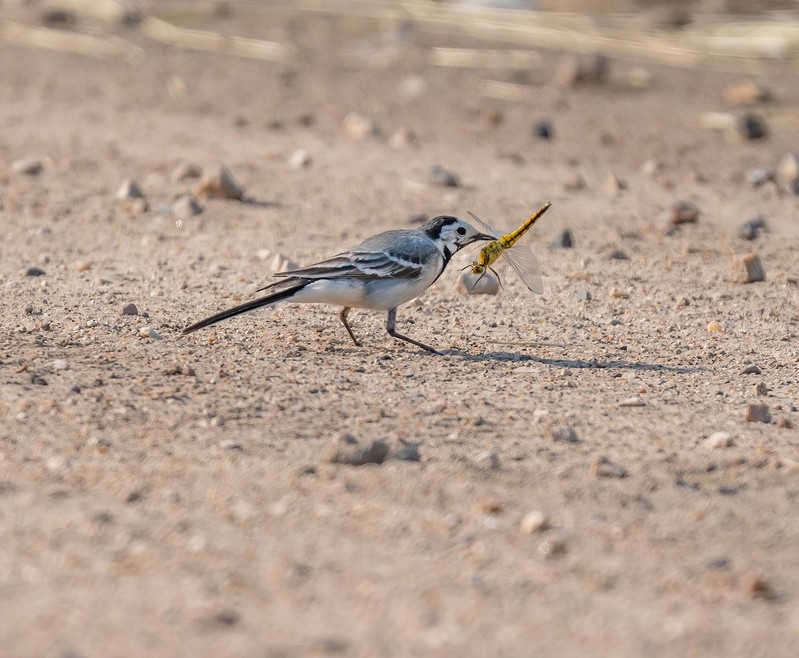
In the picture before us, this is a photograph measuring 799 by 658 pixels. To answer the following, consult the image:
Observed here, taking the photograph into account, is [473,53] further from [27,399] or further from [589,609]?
[589,609]

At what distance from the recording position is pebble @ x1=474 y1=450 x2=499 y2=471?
5.07 meters

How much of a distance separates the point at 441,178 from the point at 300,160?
Result: 1.12 meters

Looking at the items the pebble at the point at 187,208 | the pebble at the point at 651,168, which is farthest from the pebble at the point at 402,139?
the pebble at the point at 187,208

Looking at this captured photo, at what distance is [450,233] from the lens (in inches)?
283

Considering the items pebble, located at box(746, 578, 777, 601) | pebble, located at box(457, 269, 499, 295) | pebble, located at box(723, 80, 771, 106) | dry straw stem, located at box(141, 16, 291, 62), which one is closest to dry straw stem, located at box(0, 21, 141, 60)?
dry straw stem, located at box(141, 16, 291, 62)

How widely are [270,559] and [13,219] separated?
199 inches

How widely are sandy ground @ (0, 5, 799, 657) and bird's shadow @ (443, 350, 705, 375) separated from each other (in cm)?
2

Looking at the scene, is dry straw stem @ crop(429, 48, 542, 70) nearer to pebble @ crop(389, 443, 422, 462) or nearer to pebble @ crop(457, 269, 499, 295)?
pebble @ crop(457, 269, 499, 295)

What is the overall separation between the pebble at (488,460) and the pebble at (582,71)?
25.1 feet

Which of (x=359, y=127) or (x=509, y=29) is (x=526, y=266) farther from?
(x=509, y=29)

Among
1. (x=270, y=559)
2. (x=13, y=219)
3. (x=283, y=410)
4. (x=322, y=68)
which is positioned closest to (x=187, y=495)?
(x=270, y=559)

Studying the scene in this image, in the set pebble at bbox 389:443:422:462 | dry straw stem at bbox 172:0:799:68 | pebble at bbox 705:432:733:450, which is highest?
dry straw stem at bbox 172:0:799:68

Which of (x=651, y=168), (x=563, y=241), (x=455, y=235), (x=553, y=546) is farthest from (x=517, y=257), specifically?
(x=651, y=168)

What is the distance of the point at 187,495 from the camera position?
15.5ft
